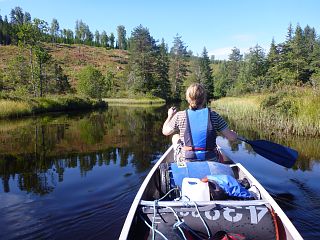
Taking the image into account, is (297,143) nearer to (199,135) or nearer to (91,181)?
(91,181)

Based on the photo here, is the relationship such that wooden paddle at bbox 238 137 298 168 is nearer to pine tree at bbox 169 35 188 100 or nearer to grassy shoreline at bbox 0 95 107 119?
grassy shoreline at bbox 0 95 107 119

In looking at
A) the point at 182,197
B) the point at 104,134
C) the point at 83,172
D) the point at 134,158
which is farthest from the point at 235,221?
the point at 104,134

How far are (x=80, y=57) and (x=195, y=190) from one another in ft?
352

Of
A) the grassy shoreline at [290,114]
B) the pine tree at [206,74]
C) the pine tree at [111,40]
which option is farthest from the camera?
the pine tree at [111,40]

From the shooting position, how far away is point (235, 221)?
3684mm

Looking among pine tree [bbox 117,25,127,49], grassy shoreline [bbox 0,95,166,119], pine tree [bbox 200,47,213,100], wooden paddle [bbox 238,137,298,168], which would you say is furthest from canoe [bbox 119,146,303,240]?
pine tree [bbox 117,25,127,49]

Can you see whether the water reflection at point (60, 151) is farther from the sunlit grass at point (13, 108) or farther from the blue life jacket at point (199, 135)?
the sunlit grass at point (13, 108)

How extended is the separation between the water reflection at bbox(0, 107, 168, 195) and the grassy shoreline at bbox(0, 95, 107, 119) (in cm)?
667

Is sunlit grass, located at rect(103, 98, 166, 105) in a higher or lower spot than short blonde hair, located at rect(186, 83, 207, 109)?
lower

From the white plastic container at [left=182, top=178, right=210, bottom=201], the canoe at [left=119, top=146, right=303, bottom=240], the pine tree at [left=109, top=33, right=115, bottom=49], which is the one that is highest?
the pine tree at [left=109, top=33, right=115, bottom=49]

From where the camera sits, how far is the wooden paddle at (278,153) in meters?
5.82

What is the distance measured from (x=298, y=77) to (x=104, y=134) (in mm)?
41131

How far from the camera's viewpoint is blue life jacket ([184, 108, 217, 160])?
4605 mm

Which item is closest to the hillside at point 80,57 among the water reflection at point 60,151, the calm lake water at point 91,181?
the water reflection at point 60,151
